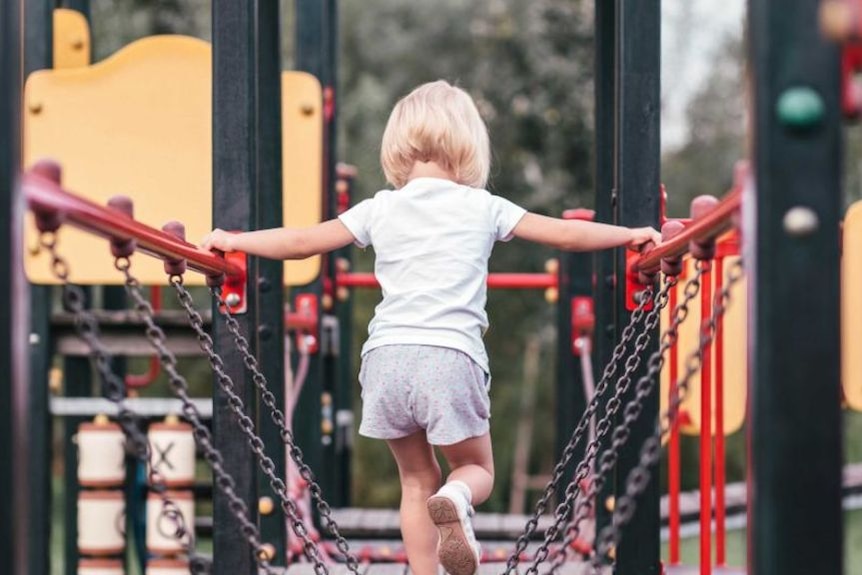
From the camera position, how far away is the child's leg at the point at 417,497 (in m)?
3.19

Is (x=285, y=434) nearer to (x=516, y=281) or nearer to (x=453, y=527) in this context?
(x=453, y=527)

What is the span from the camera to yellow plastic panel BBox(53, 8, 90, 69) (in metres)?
5.36

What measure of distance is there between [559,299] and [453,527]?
278 cm

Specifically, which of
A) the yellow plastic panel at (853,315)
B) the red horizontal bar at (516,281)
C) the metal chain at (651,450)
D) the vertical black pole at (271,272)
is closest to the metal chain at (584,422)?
the metal chain at (651,450)

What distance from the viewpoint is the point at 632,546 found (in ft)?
11.0

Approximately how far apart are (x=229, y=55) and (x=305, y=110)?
6.29 feet

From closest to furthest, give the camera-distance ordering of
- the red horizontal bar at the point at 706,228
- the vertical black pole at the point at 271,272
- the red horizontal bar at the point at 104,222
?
the red horizontal bar at the point at 104,222 < the red horizontal bar at the point at 706,228 < the vertical black pole at the point at 271,272

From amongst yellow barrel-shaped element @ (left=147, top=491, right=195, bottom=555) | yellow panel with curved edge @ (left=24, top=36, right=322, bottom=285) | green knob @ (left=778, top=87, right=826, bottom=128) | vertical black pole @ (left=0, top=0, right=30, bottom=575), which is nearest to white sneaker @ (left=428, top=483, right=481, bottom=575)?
vertical black pole @ (left=0, top=0, right=30, bottom=575)

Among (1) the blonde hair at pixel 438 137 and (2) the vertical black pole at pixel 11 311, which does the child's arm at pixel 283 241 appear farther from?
(2) the vertical black pole at pixel 11 311

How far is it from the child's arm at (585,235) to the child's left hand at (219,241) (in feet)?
2.13

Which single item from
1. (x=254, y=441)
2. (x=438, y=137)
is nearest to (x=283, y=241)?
(x=438, y=137)

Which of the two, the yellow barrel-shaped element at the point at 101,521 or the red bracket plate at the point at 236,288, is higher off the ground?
the red bracket plate at the point at 236,288

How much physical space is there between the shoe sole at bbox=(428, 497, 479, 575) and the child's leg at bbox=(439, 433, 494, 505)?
191mm

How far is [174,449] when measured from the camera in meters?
4.65
